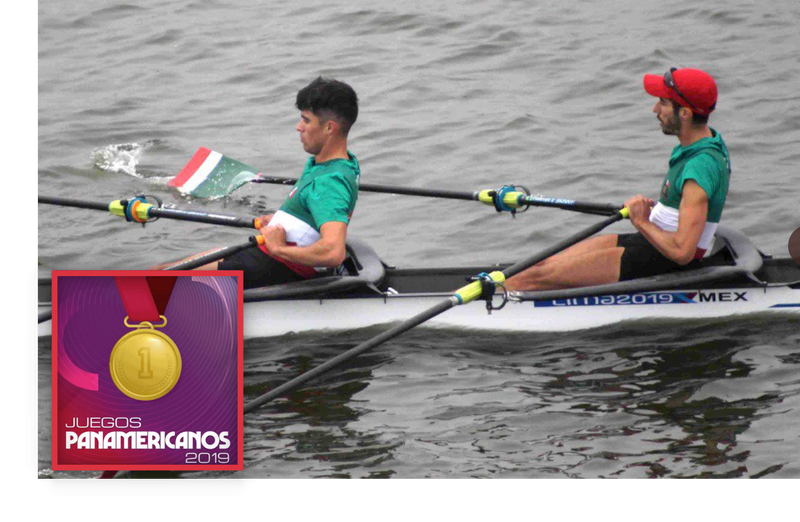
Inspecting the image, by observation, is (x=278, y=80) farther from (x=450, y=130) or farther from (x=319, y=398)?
(x=319, y=398)

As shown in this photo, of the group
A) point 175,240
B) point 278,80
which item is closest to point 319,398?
point 175,240

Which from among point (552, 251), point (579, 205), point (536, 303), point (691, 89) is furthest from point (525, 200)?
point (691, 89)

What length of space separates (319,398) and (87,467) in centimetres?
189

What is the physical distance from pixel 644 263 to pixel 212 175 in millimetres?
3381

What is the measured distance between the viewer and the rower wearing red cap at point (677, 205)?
20.2 ft

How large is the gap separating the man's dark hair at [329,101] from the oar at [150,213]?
795 millimetres

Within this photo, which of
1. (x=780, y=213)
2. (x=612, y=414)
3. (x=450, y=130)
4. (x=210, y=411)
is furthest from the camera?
(x=450, y=130)

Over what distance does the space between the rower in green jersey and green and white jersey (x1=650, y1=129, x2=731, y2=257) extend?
185 centimetres

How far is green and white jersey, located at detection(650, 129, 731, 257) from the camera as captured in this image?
6.15m

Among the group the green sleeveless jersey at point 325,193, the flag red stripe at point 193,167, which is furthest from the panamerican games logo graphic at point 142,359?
the flag red stripe at point 193,167

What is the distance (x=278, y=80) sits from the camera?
45.2 feet

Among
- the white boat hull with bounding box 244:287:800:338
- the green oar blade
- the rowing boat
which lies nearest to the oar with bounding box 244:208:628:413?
the rowing boat

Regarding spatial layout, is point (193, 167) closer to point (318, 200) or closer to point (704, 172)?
point (318, 200)

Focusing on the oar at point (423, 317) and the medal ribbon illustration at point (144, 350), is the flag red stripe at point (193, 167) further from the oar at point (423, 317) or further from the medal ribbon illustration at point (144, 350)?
the medal ribbon illustration at point (144, 350)
